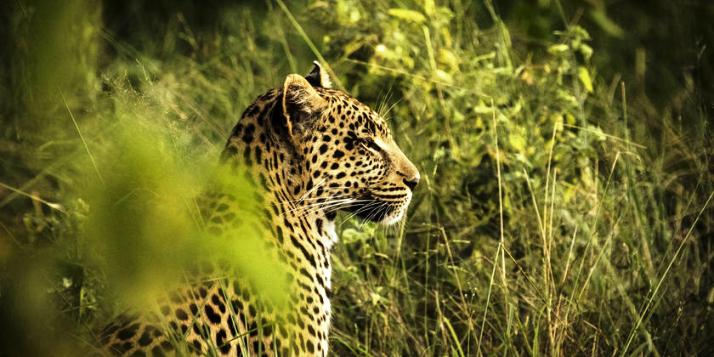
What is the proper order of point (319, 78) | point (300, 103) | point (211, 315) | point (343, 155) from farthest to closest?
point (319, 78), point (343, 155), point (300, 103), point (211, 315)

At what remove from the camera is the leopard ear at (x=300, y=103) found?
11.3 ft

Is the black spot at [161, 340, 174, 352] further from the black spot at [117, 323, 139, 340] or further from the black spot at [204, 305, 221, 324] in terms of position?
the black spot at [204, 305, 221, 324]

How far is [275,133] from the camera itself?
351 centimetres

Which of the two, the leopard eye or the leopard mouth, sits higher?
the leopard eye

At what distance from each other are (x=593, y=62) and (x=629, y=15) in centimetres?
103

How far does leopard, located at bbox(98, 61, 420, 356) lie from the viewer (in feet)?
10.1

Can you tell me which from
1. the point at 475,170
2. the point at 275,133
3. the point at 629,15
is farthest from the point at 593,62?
the point at 275,133

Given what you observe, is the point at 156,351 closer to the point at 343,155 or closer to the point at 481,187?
the point at 343,155

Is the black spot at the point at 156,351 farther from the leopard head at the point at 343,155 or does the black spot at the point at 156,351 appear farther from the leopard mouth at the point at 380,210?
the leopard mouth at the point at 380,210

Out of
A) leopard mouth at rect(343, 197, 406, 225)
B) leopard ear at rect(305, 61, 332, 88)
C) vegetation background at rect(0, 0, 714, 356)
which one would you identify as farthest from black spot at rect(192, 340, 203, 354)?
leopard ear at rect(305, 61, 332, 88)

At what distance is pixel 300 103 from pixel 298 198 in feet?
1.11

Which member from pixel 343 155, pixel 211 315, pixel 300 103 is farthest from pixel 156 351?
pixel 343 155

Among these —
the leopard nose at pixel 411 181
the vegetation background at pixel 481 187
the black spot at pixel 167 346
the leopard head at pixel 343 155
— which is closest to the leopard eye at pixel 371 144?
the leopard head at pixel 343 155

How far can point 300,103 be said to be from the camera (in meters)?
3.50
